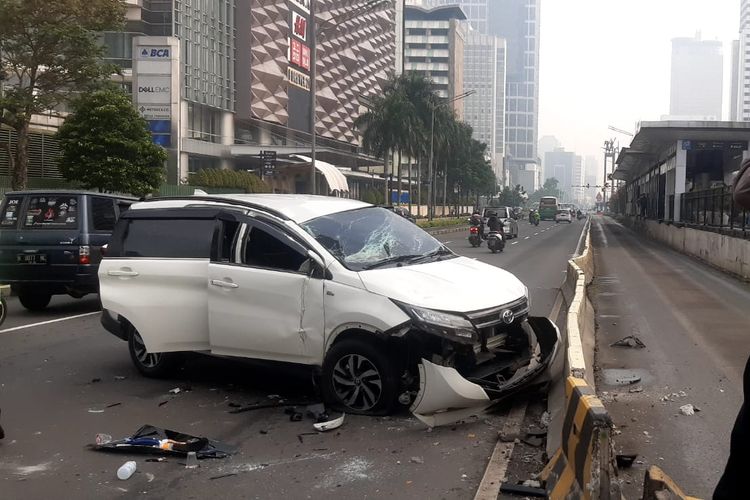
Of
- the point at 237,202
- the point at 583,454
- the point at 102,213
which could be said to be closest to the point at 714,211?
the point at 102,213

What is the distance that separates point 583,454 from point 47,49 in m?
25.6

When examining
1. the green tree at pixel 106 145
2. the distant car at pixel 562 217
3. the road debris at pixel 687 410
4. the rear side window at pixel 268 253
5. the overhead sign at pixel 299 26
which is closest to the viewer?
the road debris at pixel 687 410

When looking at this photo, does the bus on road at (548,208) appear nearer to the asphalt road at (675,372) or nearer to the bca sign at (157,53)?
the bca sign at (157,53)

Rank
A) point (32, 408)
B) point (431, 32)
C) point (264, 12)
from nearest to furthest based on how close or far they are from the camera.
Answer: point (32, 408)
point (264, 12)
point (431, 32)

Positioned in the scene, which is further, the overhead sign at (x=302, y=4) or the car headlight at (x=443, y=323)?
the overhead sign at (x=302, y=4)

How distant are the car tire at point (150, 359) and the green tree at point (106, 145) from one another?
22484 mm

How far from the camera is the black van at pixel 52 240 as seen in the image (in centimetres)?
1165

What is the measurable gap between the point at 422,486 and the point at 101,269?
180 inches

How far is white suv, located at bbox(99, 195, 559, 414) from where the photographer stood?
5.86m

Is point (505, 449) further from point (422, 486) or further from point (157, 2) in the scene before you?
point (157, 2)

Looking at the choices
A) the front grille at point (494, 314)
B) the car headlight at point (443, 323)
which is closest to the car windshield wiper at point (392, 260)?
the car headlight at point (443, 323)

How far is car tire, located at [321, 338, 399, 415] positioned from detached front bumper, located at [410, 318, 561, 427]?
12.7 inches

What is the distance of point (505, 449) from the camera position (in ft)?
17.7

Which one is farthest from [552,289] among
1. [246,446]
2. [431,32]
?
[431,32]
